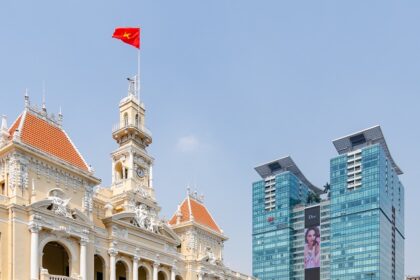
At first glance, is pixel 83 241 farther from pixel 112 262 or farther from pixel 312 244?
pixel 312 244

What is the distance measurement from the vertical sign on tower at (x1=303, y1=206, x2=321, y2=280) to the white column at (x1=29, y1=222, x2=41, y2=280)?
137m

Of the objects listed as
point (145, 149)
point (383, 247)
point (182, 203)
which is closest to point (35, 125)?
point (145, 149)

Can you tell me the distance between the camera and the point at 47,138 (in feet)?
122

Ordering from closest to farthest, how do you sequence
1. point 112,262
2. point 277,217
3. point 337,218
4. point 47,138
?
point 47,138 → point 112,262 → point 337,218 → point 277,217

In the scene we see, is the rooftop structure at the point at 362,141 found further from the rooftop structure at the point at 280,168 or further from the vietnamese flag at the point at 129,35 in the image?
the vietnamese flag at the point at 129,35

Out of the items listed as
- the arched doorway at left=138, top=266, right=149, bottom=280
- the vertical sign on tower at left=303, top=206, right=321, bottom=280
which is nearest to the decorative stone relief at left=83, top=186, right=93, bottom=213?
the arched doorway at left=138, top=266, right=149, bottom=280

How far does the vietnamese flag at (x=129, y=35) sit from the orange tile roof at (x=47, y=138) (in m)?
12.4

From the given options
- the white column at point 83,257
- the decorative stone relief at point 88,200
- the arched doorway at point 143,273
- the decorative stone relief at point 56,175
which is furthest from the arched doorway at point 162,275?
the decorative stone relief at point 56,175

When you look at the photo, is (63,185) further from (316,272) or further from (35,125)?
(316,272)

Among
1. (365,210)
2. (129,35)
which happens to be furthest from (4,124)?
(365,210)

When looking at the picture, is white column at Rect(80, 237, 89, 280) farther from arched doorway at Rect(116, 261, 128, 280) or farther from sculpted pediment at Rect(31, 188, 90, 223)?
arched doorway at Rect(116, 261, 128, 280)

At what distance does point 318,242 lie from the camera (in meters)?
160

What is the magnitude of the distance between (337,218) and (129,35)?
119 m

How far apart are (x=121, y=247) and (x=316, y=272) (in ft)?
423
